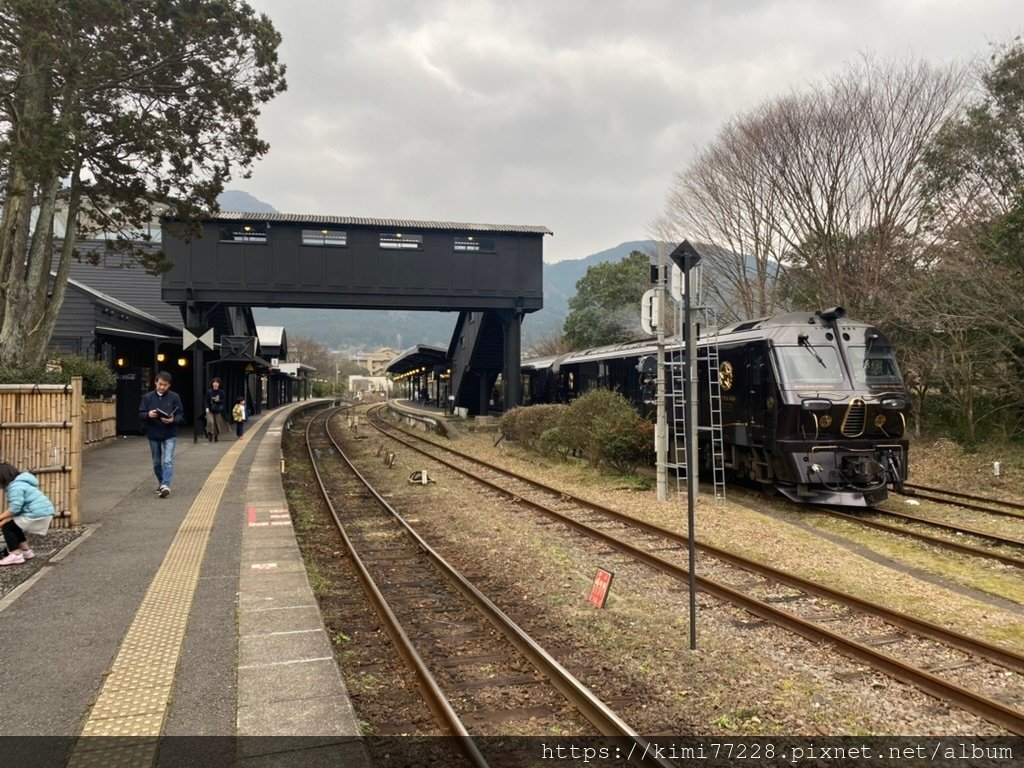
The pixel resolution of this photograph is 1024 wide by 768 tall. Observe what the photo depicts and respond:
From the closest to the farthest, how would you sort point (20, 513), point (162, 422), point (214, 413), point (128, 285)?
point (20, 513) → point (162, 422) → point (214, 413) → point (128, 285)

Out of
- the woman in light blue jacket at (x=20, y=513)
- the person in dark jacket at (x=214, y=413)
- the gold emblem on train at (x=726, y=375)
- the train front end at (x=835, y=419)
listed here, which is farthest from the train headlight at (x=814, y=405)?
the person in dark jacket at (x=214, y=413)

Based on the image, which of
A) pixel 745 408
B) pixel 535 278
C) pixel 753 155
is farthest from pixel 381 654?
pixel 535 278

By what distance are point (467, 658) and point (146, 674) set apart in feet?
7.01

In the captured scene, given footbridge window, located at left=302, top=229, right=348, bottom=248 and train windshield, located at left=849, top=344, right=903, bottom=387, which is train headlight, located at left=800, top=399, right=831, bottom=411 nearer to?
train windshield, located at left=849, top=344, right=903, bottom=387

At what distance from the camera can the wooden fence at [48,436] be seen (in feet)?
26.3

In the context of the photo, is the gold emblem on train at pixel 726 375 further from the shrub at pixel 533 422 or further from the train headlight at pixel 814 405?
the shrub at pixel 533 422

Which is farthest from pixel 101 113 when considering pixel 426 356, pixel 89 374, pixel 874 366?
pixel 426 356

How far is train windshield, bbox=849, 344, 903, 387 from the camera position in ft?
36.0

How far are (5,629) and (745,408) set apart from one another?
34.4ft

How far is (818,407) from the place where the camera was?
10.4 meters

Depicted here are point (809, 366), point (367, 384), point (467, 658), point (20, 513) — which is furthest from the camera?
point (367, 384)

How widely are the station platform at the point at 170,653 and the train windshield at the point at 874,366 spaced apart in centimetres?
884

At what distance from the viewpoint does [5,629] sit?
499cm

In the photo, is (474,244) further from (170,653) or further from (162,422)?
(170,653)
